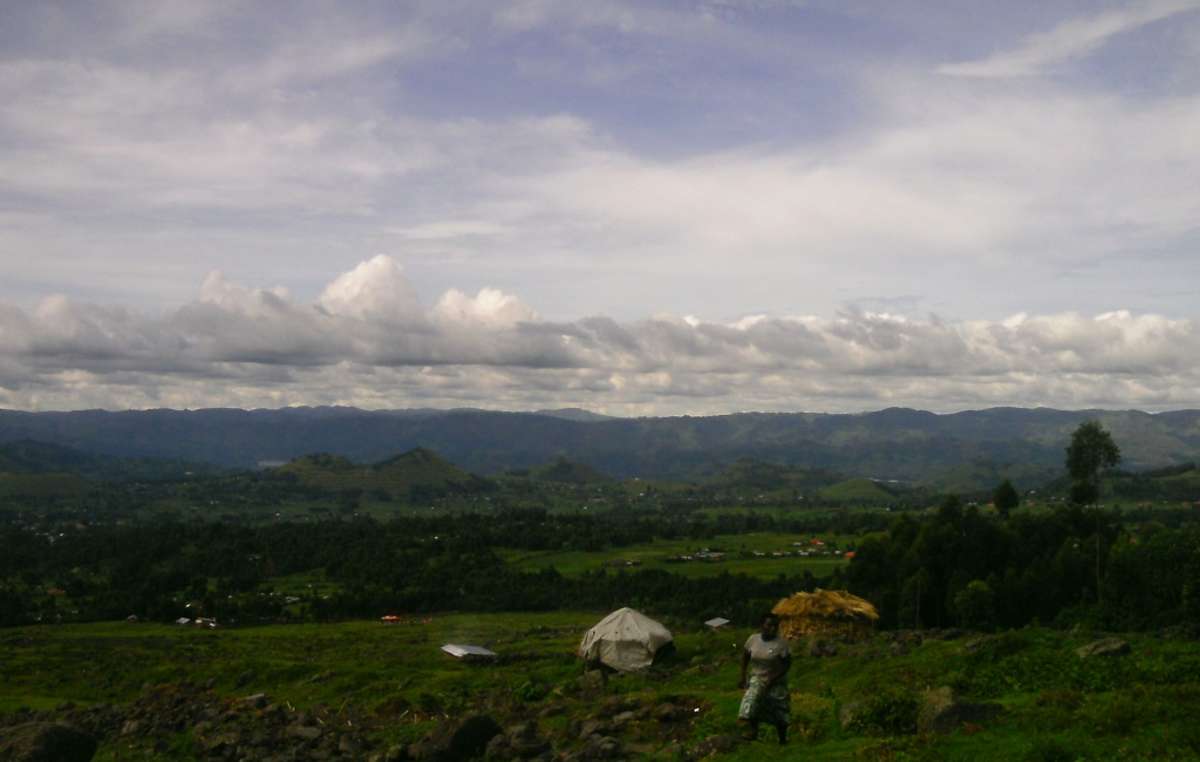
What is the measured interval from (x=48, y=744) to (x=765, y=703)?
21608 millimetres

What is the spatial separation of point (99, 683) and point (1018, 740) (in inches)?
2370

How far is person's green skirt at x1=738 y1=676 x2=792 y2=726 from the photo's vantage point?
18922 mm

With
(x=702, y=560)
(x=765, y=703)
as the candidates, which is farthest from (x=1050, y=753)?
(x=702, y=560)

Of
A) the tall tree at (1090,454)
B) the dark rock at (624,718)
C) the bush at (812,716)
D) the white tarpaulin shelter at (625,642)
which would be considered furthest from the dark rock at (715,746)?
the tall tree at (1090,454)

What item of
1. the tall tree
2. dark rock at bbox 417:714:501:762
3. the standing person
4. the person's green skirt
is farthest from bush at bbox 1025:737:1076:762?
the tall tree

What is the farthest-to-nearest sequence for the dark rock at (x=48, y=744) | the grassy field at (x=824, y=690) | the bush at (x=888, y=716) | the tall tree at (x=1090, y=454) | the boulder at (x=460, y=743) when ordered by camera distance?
1. the tall tree at (x=1090, y=454)
2. the dark rock at (x=48, y=744)
3. the boulder at (x=460, y=743)
4. the bush at (x=888, y=716)
5. the grassy field at (x=824, y=690)

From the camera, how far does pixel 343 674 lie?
1716 inches

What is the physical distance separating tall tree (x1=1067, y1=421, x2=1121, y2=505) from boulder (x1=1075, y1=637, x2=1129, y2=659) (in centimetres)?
4590

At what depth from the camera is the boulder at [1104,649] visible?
24.9 metres

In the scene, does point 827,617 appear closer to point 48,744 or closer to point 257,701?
point 257,701

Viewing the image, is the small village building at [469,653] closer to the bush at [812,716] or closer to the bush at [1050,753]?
the bush at [812,716]

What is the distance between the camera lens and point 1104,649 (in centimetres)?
2503

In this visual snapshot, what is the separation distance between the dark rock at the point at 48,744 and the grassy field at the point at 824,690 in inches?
145

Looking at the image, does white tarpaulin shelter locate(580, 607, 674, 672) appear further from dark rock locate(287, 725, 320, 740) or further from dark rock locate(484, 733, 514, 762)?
dark rock locate(484, 733, 514, 762)
